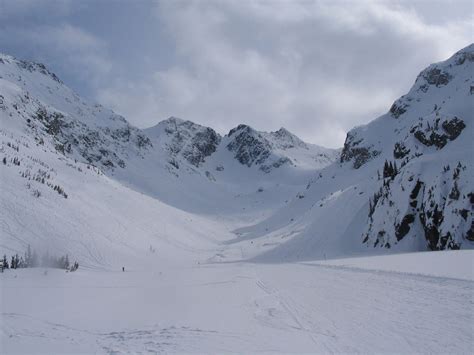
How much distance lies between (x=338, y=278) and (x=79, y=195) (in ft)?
62.2

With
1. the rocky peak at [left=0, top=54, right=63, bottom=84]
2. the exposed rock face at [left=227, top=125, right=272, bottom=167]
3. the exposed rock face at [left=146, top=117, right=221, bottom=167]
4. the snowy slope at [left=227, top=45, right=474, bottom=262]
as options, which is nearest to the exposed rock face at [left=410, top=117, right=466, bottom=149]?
the snowy slope at [left=227, top=45, right=474, bottom=262]

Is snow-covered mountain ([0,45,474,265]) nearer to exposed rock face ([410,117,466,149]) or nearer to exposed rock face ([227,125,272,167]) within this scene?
exposed rock face ([410,117,466,149])

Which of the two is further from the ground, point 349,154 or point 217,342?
point 349,154

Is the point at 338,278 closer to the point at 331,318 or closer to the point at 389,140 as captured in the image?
the point at 331,318

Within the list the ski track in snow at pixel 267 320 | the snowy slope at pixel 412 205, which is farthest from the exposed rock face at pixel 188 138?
the ski track in snow at pixel 267 320

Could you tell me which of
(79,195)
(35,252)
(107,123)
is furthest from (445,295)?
(107,123)

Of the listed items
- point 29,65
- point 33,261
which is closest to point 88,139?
point 29,65

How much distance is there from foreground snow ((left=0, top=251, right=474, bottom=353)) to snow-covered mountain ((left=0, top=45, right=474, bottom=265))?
5786 millimetres

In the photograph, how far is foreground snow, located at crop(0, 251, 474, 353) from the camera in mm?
5805

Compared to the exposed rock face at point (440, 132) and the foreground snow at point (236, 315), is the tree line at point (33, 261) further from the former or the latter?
the exposed rock face at point (440, 132)

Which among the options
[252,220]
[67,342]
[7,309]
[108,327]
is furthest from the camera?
[252,220]

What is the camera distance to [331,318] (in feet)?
24.6

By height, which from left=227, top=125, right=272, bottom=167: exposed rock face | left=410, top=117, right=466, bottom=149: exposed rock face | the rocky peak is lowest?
left=410, top=117, right=466, bottom=149: exposed rock face

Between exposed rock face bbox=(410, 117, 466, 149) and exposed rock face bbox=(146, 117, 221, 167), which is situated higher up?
exposed rock face bbox=(146, 117, 221, 167)
